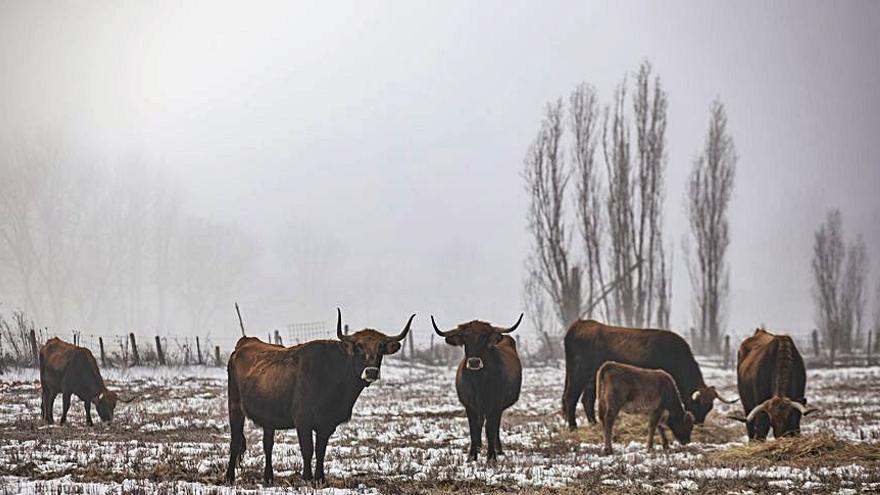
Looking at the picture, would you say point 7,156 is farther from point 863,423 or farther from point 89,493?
point 863,423

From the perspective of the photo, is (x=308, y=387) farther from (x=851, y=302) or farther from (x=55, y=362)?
(x=851, y=302)

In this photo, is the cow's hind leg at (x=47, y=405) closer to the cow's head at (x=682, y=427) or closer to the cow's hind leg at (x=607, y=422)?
the cow's hind leg at (x=607, y=422)

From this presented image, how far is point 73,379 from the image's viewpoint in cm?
1717

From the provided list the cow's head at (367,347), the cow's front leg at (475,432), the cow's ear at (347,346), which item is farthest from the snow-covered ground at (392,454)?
the cow's ear at (347,346)

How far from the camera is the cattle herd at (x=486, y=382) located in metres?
10.4

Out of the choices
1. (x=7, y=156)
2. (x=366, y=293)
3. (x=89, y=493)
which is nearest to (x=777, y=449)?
(x=89, y=493)

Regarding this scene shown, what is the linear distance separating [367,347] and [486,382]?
330 cm

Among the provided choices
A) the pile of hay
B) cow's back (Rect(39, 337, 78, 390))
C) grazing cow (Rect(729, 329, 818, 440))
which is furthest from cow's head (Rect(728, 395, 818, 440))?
cow's back (Rect(39, 337, 78, 390))

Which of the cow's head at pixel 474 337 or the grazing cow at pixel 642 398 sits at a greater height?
the cow's head at pixel 474 337

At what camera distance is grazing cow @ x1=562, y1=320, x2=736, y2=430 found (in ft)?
56.6

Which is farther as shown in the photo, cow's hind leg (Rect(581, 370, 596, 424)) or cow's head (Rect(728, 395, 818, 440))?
cow's hind leg (Rect(581, 370, 596, 424))

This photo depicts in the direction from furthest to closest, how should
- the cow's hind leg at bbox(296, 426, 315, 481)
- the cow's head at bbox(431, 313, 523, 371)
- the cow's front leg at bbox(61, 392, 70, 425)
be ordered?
the cow's front leg at bbox(61, 392, 70, 425)
the cow's head at bbox(431, 313, 523, 371)
the cow's hind leg at bbox(296, 426, 315, 481)

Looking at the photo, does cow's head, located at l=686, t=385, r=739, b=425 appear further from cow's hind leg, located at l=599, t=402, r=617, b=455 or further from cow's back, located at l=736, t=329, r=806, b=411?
cow's hind leg, located at l=599, t=402, r=617, b=455

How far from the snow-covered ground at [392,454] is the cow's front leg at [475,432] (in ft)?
1.33
